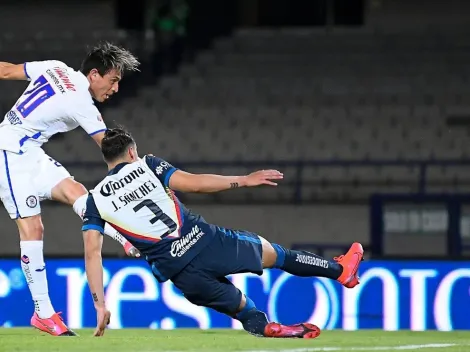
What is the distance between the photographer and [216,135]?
56.9 feet

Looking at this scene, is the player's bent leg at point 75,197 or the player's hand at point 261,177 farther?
the player's bent leg at point 75,197

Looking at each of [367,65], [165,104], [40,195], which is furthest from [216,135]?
[40,195]

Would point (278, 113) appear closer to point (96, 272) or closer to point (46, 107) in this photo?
point (46, 107)

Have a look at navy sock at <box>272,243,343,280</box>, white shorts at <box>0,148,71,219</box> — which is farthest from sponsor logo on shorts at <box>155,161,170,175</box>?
white shorts at <box>0,148,71,219</box>

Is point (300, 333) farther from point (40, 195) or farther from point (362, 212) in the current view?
point (362, 212)

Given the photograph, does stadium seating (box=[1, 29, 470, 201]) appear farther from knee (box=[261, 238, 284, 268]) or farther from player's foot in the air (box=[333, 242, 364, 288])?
knee (box=[261, 238, 284, 268])

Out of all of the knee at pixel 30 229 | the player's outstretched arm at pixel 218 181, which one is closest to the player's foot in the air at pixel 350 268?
the player's outstretched arm at pixel 218 181

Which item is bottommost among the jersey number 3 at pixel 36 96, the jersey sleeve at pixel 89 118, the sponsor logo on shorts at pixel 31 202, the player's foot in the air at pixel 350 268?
the player's foot in the air at pixel 350 268

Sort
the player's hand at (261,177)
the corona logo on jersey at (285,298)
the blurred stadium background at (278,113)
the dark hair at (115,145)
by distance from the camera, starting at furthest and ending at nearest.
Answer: the blurred stadium background at (278,113)
the corona logo on jersey at (285,298)
the dark hair at (115,145)
the player's hand at (261,177)

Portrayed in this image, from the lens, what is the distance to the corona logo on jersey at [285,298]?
34.8 ft

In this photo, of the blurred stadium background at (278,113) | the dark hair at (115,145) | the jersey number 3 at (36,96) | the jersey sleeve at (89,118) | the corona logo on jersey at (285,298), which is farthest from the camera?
the blurred stadium background at (278,113)

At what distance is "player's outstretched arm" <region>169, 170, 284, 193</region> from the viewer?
675cm

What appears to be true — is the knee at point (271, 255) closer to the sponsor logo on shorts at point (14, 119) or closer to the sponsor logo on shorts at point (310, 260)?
the sponsor logo on shorts at point (310, 260)

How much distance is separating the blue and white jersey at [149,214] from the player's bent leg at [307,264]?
1.47 feet
